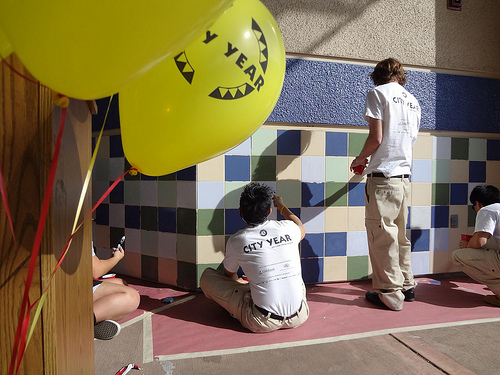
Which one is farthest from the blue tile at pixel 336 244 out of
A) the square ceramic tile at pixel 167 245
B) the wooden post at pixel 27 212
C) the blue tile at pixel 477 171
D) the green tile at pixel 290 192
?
the wooden post at pixel 27 212

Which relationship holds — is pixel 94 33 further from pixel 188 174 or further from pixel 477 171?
pixel 477 171

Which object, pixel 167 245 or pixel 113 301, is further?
pixel 167 245

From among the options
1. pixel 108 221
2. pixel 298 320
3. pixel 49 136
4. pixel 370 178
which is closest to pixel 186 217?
pixel 108 221

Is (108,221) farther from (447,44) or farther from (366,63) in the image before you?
(447,44)

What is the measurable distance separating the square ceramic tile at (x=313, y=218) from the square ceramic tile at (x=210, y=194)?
0.60 meters

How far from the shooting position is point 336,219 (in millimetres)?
2762

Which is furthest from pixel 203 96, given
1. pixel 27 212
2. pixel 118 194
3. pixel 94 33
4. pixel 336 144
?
pixel 118 194

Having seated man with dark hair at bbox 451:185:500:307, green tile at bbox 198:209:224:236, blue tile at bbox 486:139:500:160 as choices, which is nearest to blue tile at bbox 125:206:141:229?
green tile at bbox 198:209:224:236

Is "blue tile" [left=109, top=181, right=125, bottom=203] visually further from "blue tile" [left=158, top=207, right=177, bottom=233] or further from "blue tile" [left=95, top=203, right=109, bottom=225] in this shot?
"blue tile" [left=158, top=207, right=177, bottom=233]

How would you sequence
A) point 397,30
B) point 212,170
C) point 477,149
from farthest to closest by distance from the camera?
point 477,149, point 397,30, point 212,170

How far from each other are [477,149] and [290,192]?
66.8 inches

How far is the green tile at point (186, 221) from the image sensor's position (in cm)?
254

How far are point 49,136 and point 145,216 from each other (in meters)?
1.96

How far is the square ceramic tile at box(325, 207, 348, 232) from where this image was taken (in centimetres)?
274
